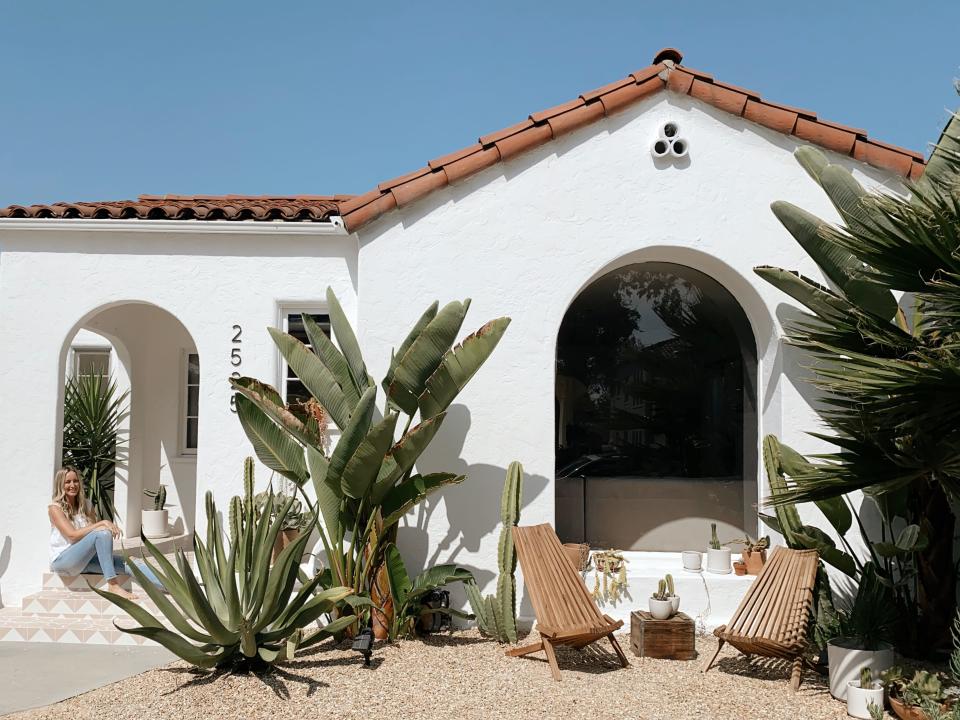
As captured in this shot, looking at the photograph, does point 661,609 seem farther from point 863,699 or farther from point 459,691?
point 459,691

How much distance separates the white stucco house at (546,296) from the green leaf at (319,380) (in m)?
0.90

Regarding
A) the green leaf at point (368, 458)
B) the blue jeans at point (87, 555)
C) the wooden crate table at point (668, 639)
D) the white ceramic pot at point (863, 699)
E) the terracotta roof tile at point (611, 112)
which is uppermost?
the terracotta roof tile at point (611, 112)

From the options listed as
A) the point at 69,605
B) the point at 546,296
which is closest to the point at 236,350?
the point at 69,605

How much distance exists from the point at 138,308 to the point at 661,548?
836 centimetres

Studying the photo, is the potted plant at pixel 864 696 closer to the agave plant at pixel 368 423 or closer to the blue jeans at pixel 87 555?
the agave plant at pixel 368 423

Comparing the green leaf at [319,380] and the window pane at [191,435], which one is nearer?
Result: the green leaf at [319,380]

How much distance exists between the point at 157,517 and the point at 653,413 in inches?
294

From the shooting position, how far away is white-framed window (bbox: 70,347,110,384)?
1203cm

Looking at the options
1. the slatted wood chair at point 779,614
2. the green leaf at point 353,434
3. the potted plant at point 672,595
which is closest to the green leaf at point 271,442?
the green leaf at point 353,434

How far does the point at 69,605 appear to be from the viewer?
23.8 feet

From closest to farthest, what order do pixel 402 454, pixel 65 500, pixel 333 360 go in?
pixel 402 454
pixel 333 360
pixel 65 500

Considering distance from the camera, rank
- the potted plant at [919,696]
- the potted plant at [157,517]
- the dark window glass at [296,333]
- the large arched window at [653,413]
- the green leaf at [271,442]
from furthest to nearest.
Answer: the potted plant at [157,517] → the large arched window at [653,413] → the dark window glass at [296,333] → the green leaf at [271,442] → the potted plant at [919,696]

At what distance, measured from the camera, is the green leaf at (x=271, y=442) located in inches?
258

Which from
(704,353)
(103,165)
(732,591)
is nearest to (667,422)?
(704,353)
